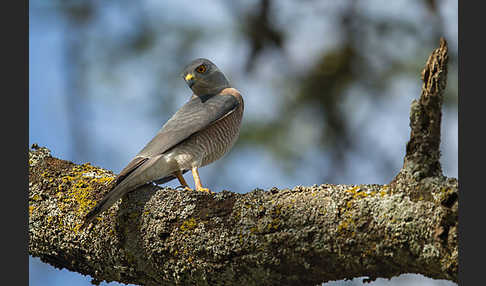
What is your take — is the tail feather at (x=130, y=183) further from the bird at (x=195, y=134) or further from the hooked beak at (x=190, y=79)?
the hooked beak at (x=190, y=79)

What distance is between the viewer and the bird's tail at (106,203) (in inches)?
131

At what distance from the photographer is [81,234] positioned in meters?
3.36

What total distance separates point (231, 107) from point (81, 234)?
6.59 ft

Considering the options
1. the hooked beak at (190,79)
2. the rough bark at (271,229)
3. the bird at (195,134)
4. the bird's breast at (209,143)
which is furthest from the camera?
the hooked beak at (190,79)

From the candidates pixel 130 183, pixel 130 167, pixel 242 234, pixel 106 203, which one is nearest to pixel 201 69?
pixel 130 167

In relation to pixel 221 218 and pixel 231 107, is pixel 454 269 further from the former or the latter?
pixel 231 107

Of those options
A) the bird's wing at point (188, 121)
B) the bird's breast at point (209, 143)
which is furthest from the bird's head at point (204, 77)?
the bird's breast at point (209, 143)

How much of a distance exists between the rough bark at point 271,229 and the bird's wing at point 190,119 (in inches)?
29.2

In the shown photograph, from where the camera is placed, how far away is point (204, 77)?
5.32m

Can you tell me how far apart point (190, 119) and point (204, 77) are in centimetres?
79

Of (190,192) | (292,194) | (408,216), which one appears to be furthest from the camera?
(190,192)

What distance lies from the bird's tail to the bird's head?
6.60 ft

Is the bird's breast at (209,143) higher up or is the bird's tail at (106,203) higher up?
the bird's breast at (209,143)

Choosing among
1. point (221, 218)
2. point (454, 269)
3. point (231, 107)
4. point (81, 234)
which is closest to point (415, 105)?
point (454, 269)
